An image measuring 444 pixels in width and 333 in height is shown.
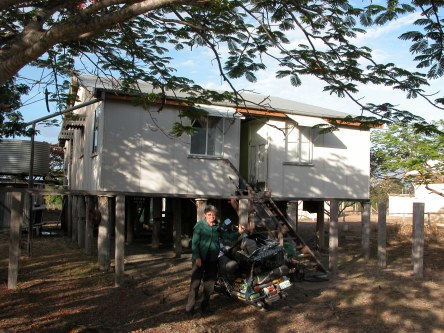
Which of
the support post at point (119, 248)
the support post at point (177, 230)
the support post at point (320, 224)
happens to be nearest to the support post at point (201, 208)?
the support post at point (177, 230)

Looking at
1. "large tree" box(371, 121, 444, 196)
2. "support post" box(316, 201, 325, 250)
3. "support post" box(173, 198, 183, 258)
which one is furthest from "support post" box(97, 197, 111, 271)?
"large tree" box(371, 121, 444, 196)

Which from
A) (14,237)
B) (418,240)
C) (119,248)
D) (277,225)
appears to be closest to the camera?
(14,237)

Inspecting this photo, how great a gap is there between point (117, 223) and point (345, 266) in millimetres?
6637

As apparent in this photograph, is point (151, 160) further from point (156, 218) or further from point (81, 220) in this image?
point (81, 220)

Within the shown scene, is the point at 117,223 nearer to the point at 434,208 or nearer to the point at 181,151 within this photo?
the point at 181,151

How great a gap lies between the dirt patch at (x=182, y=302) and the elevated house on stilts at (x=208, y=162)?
1.14 metres

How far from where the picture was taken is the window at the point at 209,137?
1394cm

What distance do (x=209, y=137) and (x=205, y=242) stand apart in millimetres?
6859

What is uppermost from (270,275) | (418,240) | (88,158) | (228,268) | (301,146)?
(301,146)

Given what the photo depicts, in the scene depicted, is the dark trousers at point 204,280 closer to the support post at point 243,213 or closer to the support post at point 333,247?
the support post at point 243,213

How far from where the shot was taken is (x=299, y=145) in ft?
50.5

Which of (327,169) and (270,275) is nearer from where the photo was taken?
(270,275)

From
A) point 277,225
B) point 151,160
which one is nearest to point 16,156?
point 151,160

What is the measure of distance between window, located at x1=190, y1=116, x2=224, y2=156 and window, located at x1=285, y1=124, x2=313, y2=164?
236 centimetres
